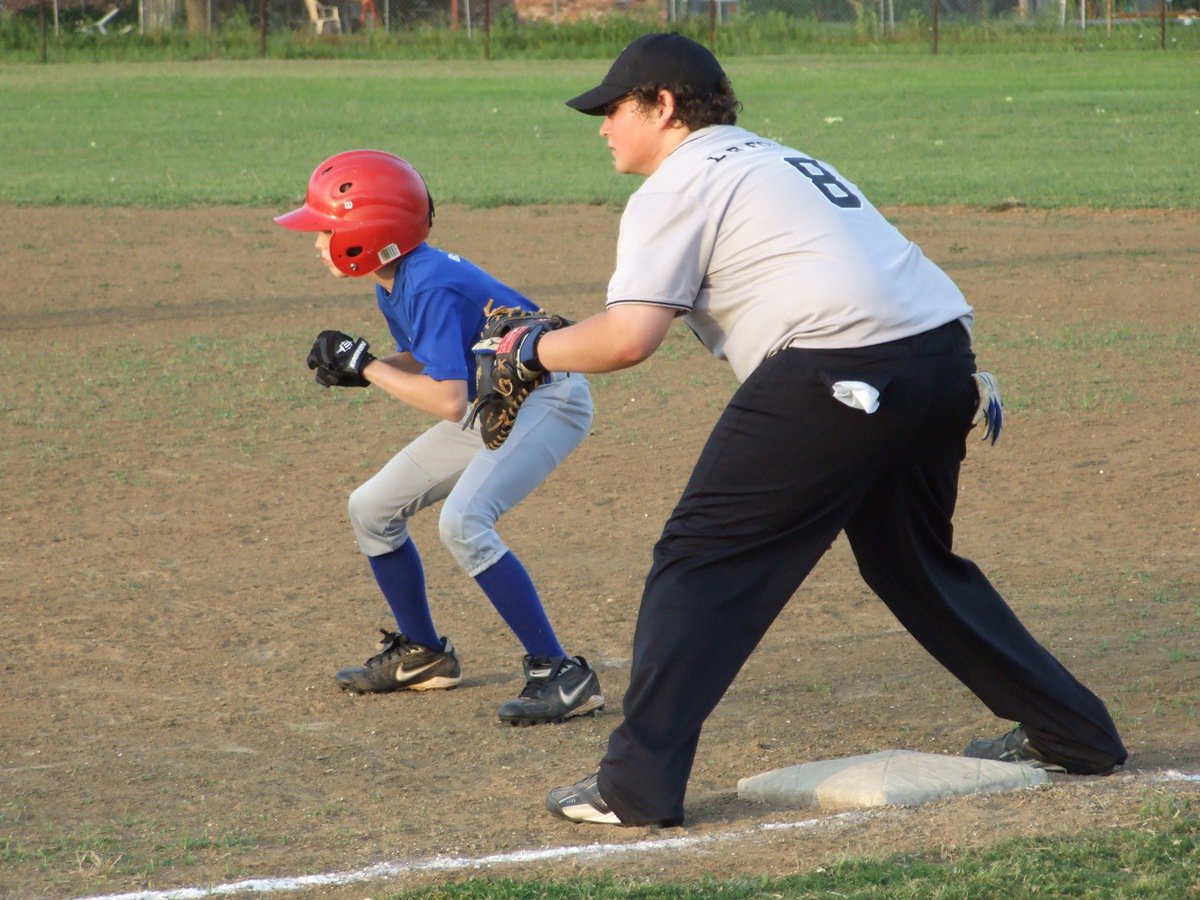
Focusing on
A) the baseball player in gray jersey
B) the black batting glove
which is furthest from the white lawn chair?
the baseball player in gray jersey

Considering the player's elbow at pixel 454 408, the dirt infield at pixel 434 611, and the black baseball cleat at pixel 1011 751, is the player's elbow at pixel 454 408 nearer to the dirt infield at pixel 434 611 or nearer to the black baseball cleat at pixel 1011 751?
the dirt infield at pixel 434 611

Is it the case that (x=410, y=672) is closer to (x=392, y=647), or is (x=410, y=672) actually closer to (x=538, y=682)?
(x=392, y=647)

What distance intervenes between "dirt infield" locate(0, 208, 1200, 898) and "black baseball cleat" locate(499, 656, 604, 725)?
0.18 feet

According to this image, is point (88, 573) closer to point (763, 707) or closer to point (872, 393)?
point (763, 707)

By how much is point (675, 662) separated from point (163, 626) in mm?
2615

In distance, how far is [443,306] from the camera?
4.68 m

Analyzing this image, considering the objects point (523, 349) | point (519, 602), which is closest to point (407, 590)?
point (519, 602)

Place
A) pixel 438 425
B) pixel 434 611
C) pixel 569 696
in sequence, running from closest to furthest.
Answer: pixel 569 696, pixel 438 425, pixel 434 611

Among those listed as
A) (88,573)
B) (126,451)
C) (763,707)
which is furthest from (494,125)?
(763,707)

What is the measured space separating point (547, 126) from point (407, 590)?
17.7 meters

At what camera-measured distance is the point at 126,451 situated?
7863 mm

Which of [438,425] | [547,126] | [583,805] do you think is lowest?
[583,805]

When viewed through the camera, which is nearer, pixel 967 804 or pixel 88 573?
pixel 967 804

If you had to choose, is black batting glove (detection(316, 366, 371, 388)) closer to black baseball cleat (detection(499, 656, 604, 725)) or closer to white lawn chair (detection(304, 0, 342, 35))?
black baseball cleat (detection(499, 656, 604, 725))
